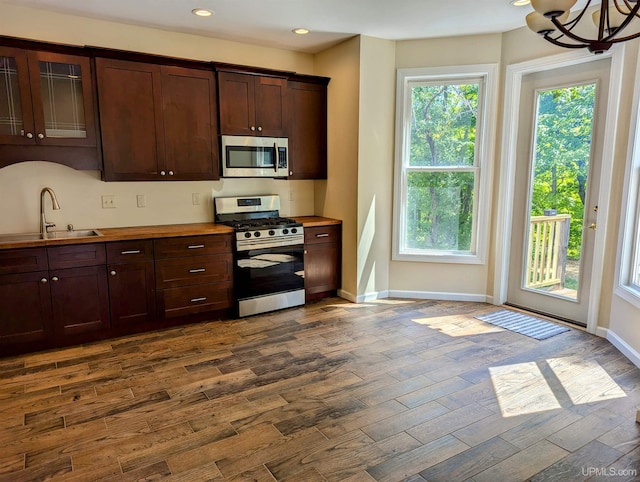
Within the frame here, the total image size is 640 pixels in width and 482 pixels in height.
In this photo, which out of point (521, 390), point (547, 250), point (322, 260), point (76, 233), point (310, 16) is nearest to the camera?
point (521, 390)

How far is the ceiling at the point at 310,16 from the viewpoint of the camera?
329cm

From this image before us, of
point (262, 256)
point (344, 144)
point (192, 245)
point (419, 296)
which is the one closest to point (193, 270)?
point (192, 245)

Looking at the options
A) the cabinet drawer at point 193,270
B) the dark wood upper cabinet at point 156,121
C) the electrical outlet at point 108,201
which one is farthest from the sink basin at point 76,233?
the cabinet drawer at point 193,270

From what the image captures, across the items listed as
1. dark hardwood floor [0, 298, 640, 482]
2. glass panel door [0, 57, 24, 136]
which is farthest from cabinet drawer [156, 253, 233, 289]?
glass panel door [0, 57, 24, 136]

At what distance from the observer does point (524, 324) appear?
3.85 metres

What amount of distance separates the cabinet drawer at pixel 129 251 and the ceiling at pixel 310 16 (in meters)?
1.84

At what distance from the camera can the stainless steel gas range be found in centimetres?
404

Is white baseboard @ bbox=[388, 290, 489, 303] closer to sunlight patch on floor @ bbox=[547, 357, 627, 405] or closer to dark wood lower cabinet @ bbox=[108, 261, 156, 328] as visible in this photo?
sunlight patch on floor @ bbox=[547, 357, 627, 405]

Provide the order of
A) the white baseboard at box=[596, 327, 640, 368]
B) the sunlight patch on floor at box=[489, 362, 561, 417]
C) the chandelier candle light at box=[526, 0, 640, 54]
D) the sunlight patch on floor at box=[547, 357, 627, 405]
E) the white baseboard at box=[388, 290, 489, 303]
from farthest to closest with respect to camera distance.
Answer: the white baseboard at box=[388, 290, 489, 303] → the white baseboard at box=[596, 327, 640, 368] → the sunlight patch on floor at box=[547, 357, 627, 405] → the sunlight patch on floor at box=[489, 362, 561, 417] → the chandelier candle light at box=[526, 0, 640, 54]

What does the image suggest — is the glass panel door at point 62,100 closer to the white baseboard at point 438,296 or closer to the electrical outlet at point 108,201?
the electrical outlet at point 108,201

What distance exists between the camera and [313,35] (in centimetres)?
410

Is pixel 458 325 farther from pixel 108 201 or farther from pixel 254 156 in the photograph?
pixel 108 201

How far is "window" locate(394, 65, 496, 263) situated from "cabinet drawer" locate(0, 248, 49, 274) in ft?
10.5

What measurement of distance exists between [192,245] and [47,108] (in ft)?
4.98
